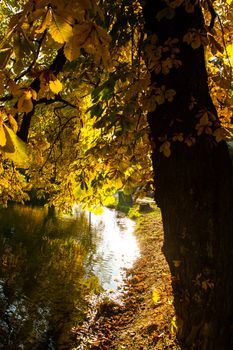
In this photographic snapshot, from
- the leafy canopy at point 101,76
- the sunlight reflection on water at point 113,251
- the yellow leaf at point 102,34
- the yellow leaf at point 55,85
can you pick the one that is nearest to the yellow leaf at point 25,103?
the leafy canopy at point 101,76

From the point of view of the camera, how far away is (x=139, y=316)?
37.4ft

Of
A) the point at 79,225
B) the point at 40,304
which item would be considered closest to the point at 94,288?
the point at 40,304

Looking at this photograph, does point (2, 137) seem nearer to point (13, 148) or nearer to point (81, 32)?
point (13, 148)

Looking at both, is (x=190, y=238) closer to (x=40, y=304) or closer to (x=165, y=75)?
(x=165, y=75)

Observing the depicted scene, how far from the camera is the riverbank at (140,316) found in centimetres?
845

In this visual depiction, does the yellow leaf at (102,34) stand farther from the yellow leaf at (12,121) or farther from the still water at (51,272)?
the still water at (51,272)

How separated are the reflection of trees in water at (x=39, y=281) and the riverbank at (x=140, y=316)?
1.02 m

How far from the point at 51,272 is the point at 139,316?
580 cm

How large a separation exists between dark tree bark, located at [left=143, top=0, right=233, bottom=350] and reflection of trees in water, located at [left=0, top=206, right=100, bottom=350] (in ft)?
25.2

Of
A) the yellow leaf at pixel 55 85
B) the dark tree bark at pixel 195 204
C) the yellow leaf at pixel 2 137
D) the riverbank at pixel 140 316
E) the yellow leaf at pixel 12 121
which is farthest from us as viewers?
the riverbank at pixel 140 316

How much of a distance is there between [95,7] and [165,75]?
6.14ft

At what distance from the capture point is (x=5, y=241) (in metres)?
20.0

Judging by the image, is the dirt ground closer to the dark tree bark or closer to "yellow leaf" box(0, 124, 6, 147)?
the dark tree bark

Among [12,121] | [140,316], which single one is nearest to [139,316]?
[140,316]
